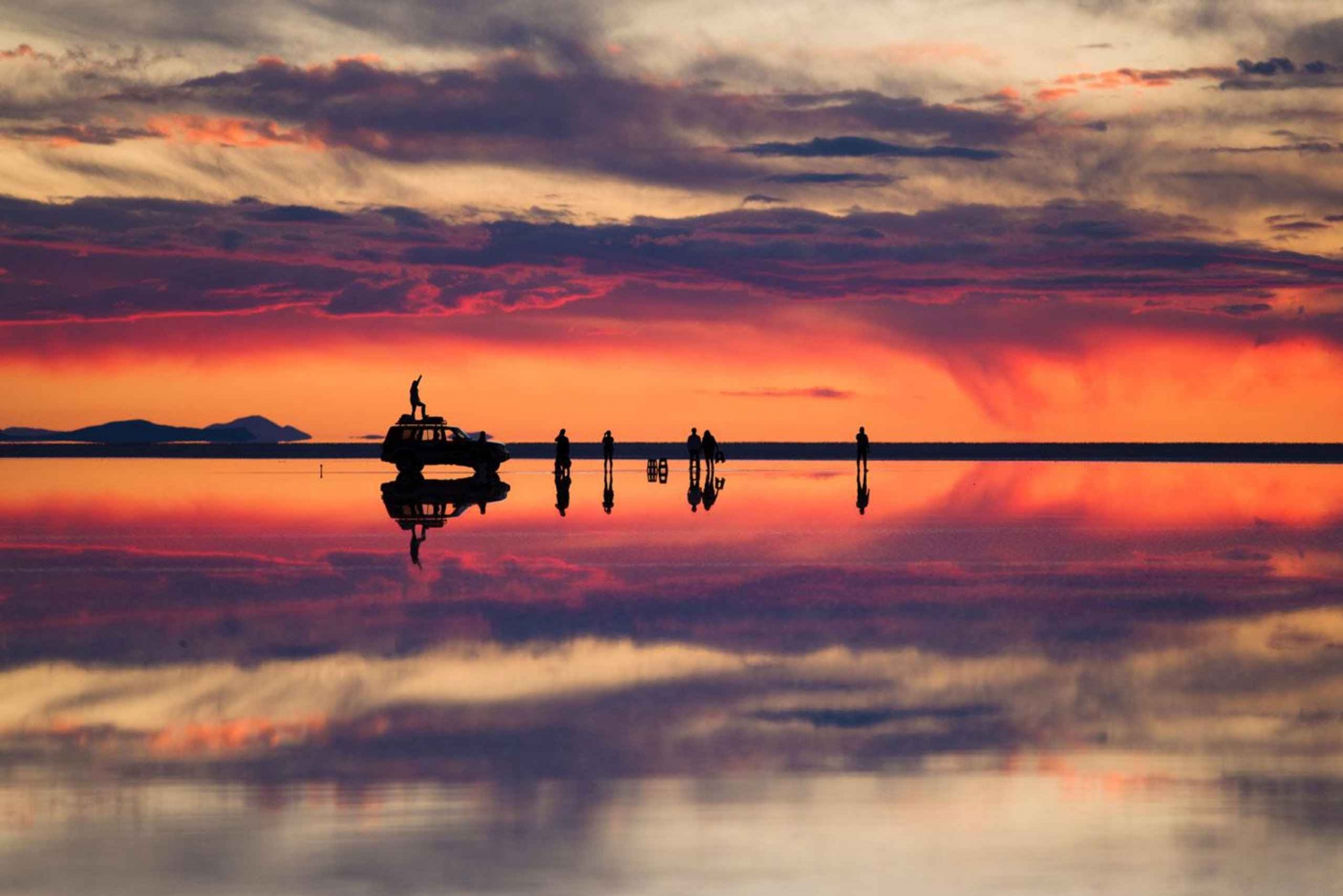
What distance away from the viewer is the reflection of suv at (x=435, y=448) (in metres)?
53.8

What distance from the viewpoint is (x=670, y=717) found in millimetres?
13281

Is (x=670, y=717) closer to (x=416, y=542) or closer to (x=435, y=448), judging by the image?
(x=416, y=542)

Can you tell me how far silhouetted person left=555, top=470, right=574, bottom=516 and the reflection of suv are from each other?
227 centimetres

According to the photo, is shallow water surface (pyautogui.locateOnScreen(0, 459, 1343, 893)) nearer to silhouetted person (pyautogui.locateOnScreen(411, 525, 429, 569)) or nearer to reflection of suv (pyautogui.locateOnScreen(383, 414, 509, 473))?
silhouetted person (pyautogui.locateOnScreen(411, 525, 429, 569))

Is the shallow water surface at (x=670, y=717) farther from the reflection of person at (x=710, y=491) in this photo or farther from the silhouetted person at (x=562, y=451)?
the silhouetted person at (x=562, y=451)

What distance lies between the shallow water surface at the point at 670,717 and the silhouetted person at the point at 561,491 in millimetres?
12918

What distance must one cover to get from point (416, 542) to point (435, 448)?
24.1 m

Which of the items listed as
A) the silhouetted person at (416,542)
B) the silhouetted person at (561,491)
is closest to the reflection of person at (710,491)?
the silhouetted person at (561,491)

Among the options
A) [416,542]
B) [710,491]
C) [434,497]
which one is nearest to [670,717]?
[416,542]

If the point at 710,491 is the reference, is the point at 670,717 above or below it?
below

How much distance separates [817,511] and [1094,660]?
2465 centimetres

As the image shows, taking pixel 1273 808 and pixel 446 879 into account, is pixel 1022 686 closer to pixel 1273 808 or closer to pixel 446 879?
pixel 1273 808

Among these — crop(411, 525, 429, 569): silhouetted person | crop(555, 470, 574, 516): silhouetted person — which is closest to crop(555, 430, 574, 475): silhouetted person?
crop(555, 470, 574, 516): silhouetted person

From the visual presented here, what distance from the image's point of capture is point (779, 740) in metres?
12.3
